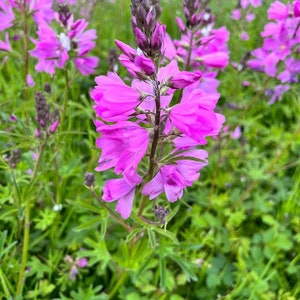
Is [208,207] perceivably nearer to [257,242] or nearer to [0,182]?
[257,242]

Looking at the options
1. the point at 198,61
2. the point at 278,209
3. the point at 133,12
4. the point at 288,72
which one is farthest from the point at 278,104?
the point at 133,12

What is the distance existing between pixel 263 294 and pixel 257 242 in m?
0.39

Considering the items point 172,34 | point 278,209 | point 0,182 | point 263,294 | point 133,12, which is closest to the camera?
point 133,12

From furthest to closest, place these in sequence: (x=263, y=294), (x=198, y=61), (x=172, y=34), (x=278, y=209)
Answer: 1. (x=172, y=34)
2. (x=278, y=209)
3. (x=198, y=61)
4. (x=263, y=294)

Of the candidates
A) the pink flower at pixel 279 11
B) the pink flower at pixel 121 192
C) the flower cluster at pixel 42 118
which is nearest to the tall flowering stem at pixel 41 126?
the flower cluster at pixel 42 118

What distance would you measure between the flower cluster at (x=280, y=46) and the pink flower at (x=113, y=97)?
1659mm

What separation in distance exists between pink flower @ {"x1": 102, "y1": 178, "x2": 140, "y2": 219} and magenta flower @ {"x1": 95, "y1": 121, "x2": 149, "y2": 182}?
0.65 ft

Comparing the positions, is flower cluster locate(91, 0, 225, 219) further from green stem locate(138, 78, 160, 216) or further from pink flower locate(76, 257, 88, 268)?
pink flower locate(76, 257, 88, 268)

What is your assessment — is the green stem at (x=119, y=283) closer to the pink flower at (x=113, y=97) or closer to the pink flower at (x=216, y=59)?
the pink flower at (x=113, y=97)

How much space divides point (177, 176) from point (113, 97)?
0.41 meters

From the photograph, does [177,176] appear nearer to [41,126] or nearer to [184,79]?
[184,79]

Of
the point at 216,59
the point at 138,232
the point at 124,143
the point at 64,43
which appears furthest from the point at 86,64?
the point at 124,143

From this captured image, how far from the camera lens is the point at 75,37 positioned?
7.95 ft

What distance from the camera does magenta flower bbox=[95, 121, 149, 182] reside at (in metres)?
1.38
